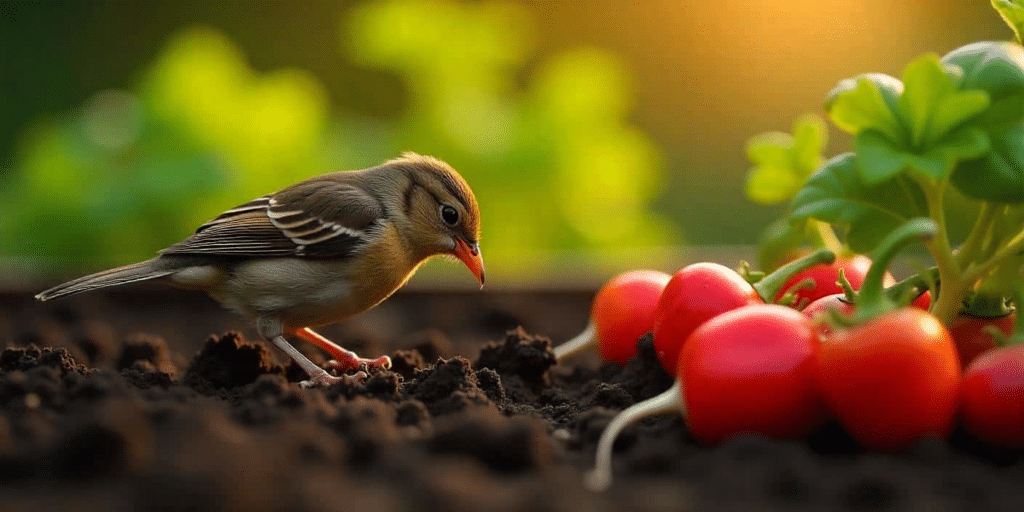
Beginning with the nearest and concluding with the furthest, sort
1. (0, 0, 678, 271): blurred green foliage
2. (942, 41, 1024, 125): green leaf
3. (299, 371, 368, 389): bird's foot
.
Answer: (942, 41, 1024, 125): green leaf → (299, 371, 368, 389): bird's foot → (0, 0, 678, 271): blurred green foliage

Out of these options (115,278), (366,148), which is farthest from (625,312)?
(366,148)

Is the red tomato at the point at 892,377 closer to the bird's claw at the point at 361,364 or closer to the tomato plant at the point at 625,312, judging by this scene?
the tomato plant at the point at 625,312

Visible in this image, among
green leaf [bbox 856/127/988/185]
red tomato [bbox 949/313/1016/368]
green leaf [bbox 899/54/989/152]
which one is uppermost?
green leaf [bbox 899/54/989/152]

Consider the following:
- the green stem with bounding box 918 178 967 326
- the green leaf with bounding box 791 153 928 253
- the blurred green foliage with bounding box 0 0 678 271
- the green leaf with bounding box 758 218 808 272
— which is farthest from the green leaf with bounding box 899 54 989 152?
the blurred green foliage with bounding box 0 0 678 271

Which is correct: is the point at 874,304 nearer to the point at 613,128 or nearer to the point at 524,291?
the point at 524,291

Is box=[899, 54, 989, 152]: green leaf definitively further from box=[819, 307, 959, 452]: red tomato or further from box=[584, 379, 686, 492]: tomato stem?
box=[584, 379, 686, 492]: tomato stem

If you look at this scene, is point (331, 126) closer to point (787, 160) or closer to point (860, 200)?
point (787, 160)

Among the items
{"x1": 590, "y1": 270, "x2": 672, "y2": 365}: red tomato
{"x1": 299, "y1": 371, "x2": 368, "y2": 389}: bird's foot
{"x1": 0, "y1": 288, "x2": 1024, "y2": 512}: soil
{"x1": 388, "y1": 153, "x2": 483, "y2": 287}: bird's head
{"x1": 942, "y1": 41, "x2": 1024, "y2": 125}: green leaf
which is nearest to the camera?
{"x1": 0, "y1": 288, "x2": 1024, "y2": 512}: soil
